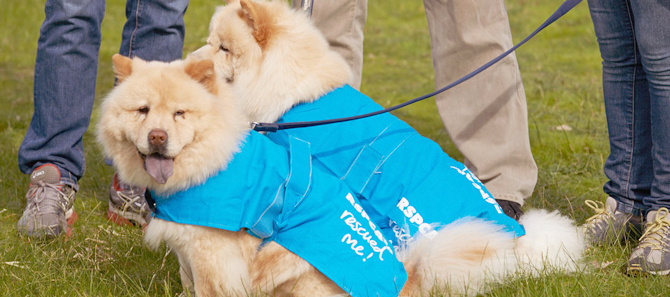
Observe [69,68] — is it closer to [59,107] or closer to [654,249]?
[59,107]

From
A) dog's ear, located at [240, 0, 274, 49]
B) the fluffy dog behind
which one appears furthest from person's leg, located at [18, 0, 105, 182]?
the fluffy dog behind

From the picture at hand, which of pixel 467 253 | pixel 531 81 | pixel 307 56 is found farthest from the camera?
pixel 531 81

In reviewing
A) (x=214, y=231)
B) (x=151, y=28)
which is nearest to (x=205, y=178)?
(x=214, y=231)

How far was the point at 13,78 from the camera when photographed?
8.01 metres

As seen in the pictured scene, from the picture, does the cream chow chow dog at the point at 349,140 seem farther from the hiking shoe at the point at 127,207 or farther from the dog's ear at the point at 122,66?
the hiking shoe at the point at 127,207

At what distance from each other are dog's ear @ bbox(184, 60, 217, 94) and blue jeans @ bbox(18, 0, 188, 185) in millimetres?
1446

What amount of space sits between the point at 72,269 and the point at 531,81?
19.3 ft

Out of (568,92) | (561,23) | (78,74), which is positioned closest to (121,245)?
(78,74)

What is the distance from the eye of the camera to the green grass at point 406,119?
9.25 feet

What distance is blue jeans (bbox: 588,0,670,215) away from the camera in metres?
2.95

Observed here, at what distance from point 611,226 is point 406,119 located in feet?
11.3

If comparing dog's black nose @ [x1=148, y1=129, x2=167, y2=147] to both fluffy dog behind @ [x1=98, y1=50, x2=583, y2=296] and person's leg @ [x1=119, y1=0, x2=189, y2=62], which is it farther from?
person's leg @ [x1=119, y1=0, x2=189, y2=62]

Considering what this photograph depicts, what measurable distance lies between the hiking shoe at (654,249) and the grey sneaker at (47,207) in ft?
9.57

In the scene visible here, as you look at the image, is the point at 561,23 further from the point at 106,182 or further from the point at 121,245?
the point at 121,245
